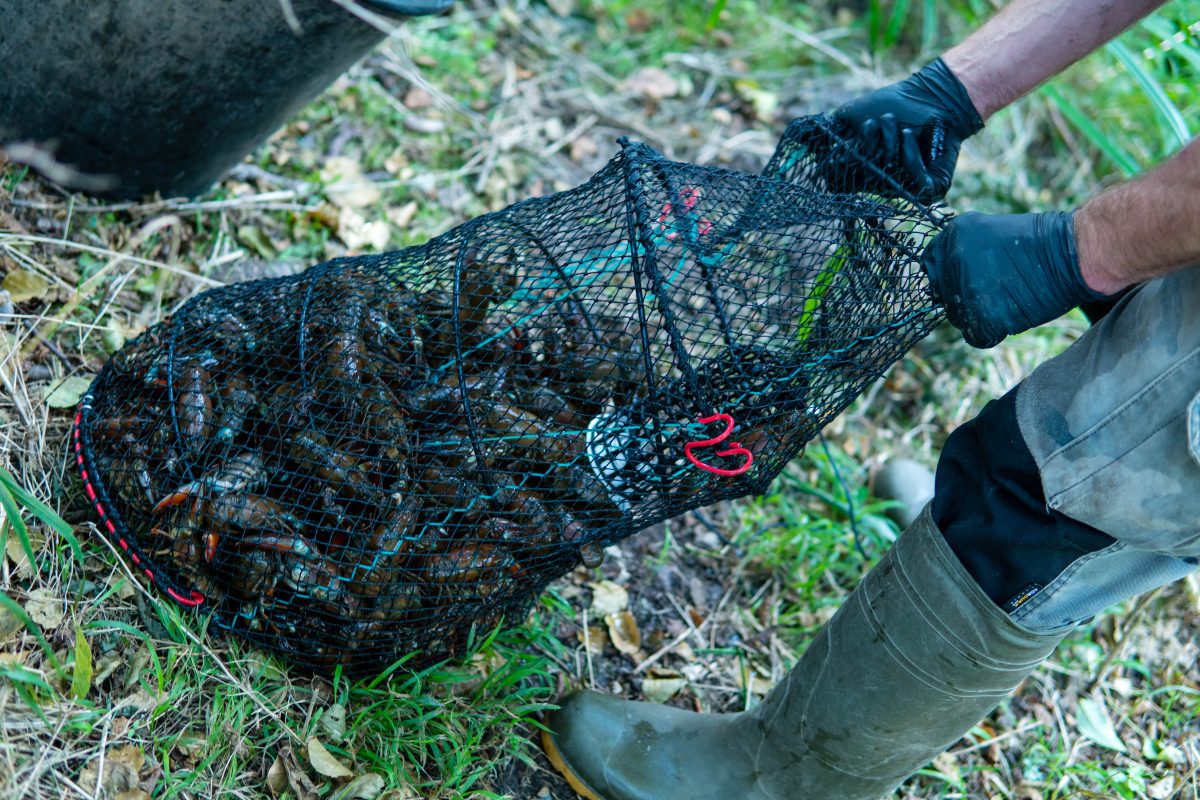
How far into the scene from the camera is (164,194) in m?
3.07

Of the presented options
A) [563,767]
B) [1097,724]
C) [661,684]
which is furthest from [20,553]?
[1097,724]

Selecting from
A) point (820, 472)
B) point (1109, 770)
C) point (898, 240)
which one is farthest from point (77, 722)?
point (1109, 770)

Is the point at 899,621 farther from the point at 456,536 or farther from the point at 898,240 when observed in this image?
the point at 456,536

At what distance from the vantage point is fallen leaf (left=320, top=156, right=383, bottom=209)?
11.5 feet

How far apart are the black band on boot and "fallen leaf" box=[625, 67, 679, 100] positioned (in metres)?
3.08

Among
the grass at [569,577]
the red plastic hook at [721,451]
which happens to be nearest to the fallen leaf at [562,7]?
the grass at [569,577]

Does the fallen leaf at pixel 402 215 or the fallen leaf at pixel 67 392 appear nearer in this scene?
the fallen leaf at pixel 67 392

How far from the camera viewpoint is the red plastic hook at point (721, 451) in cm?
190

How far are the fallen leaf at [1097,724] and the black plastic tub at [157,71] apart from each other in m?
2.91

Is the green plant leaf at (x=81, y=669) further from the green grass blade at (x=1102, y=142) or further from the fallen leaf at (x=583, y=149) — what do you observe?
the green grass blade at (x=1102, y=142)

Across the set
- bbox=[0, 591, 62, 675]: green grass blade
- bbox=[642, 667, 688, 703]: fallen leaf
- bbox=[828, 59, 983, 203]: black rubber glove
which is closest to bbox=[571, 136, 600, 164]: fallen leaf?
bbox=[828, 59, 983, 203]: black rubber glove

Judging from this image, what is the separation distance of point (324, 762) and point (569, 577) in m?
0.95

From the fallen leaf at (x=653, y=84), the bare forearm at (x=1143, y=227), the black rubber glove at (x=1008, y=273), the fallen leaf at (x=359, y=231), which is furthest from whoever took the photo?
the fallen leaf at (x=653, y=84)

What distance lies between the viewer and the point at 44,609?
203 centimetres
